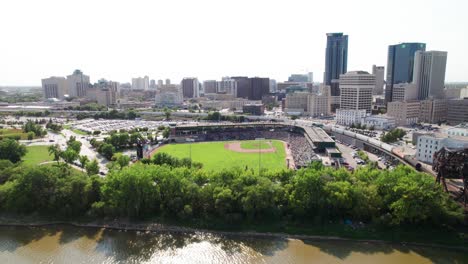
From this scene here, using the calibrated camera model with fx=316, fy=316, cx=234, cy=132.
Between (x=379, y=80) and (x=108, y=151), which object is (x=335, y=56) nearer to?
(x=379, y=80)

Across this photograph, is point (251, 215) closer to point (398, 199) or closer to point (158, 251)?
point (158, 251)

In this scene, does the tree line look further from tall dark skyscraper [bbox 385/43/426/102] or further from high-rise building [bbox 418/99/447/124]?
tall dark skyscraper [bbox 385/43/426/102]

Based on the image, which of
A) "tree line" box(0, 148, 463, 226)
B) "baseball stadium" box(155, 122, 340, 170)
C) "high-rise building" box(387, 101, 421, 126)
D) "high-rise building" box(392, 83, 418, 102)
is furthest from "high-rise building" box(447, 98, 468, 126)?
"tree line" box(0, 148, 463, 226)

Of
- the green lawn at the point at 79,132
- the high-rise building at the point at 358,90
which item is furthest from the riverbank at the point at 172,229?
the high-rise building at the point at 358,90

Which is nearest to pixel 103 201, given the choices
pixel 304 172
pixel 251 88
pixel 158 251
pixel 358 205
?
pixel 158 251

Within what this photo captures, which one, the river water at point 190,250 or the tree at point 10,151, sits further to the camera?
the tree at point 10,151

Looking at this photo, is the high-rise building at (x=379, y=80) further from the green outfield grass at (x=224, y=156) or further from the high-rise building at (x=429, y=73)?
the green outfield grass at (x=224, y=156)

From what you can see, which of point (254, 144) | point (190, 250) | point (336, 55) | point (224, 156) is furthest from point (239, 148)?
point (336, 55)
